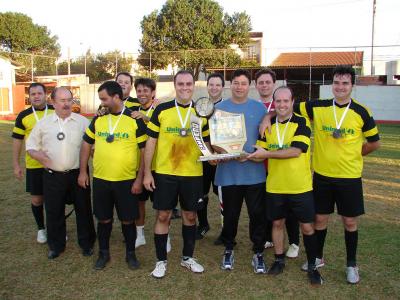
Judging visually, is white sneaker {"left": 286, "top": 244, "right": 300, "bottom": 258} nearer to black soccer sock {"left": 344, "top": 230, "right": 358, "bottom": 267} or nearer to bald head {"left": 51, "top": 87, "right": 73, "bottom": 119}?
black soccer sock {"left": 344, "top": 230, "right": 358, "bottom": 267}

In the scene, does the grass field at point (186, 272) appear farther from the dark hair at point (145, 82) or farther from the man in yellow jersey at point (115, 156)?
the dark hair at point (145, 82)

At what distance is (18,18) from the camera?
59.9 m

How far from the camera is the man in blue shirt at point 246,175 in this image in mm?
4203

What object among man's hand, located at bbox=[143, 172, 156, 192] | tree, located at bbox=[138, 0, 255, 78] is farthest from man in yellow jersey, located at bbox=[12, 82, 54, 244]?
tree, located at bbox=[138, 0, 255, 78]

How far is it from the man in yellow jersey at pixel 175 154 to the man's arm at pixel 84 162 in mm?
765

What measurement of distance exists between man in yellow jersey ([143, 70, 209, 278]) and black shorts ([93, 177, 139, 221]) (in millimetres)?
291

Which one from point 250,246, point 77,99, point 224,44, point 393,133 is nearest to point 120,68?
point 77,99

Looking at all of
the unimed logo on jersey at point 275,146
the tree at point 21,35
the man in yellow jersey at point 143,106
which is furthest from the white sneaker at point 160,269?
the tree at point 21,35

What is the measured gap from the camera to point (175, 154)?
411 cm

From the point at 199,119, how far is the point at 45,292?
2.24m

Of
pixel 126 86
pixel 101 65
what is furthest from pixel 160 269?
pixel 101 65

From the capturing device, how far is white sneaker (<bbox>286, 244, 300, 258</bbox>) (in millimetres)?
4785

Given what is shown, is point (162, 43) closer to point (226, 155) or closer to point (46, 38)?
point (46, 38)

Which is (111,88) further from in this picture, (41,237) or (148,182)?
(41,237)
